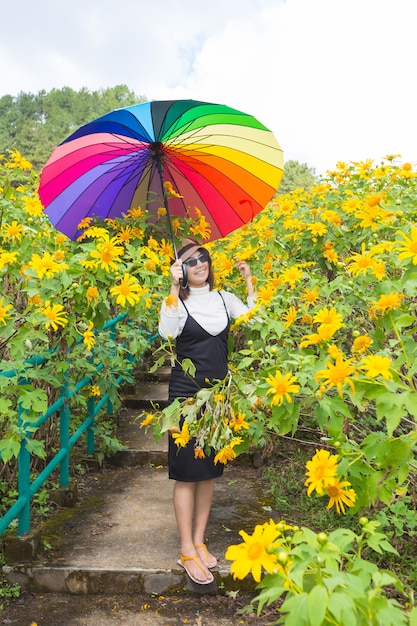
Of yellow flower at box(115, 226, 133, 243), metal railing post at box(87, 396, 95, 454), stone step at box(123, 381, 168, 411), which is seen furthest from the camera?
stone step at box(123, 381, 168, 411)

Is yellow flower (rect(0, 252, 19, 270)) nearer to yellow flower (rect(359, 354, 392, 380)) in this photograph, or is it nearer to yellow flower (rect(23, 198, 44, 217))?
yellow flower (rect(23, 198, 44, 217))

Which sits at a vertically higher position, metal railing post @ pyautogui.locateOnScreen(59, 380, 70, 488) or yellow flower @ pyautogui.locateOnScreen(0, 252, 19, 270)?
yellow flower @ pyautogui.locateOnScreen(0, 252, 19, 270)

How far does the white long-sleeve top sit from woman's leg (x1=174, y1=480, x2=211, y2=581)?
674 mm

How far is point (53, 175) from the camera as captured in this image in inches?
110

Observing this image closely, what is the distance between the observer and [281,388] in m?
1.57

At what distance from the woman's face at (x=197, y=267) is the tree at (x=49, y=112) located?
112ft

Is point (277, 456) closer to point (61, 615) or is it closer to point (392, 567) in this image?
point (392, 567)

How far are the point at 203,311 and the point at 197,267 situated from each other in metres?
0.20

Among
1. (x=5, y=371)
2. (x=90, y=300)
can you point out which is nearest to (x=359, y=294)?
(x=90, y=300)

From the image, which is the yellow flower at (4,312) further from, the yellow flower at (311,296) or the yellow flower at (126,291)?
the yellow flower at (311,296)

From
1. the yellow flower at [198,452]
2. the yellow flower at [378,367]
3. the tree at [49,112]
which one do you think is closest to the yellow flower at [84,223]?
the yellow flower at [198,452]

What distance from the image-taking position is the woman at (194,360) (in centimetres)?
256

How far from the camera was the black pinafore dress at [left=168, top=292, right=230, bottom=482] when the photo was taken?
257 centimetres

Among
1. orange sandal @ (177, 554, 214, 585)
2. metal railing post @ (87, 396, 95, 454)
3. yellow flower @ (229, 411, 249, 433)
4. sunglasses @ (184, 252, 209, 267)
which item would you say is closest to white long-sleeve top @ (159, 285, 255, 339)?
sunglasses @ (184, 252, 209, 267)
